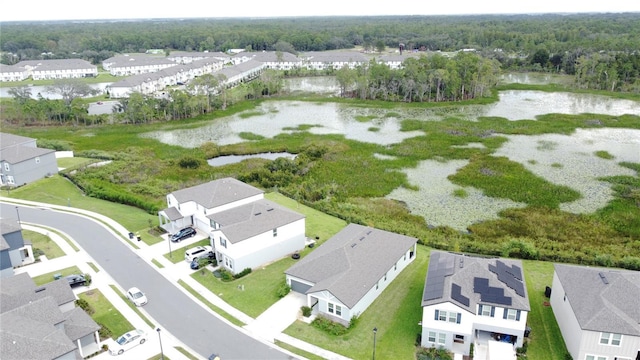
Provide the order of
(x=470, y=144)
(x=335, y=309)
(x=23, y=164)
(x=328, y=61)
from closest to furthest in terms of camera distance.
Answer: (x=335, y=309) < (x=23, y=164) < (x=470, y=144) < (x=328, y=61)

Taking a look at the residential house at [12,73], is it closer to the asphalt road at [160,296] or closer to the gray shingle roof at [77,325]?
the asphalt road at [160,296]

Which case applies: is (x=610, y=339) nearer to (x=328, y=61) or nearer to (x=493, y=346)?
(x=493, y=346)

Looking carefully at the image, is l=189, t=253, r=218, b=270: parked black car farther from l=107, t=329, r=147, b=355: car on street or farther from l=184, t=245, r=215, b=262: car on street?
l=107, t=329, r=147, b=355: car on street

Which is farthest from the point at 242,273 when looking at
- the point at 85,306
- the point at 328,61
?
the point at 328,61

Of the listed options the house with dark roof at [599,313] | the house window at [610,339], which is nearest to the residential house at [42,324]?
the house with dark roof at [599,313]

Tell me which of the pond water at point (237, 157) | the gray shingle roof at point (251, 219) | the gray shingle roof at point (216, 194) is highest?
the gray shingle roof at point (216, 194)

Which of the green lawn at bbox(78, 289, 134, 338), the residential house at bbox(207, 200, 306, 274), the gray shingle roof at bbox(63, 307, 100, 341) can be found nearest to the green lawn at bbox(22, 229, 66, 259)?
the green lawn at bbox(78, 289, 134, 338)
